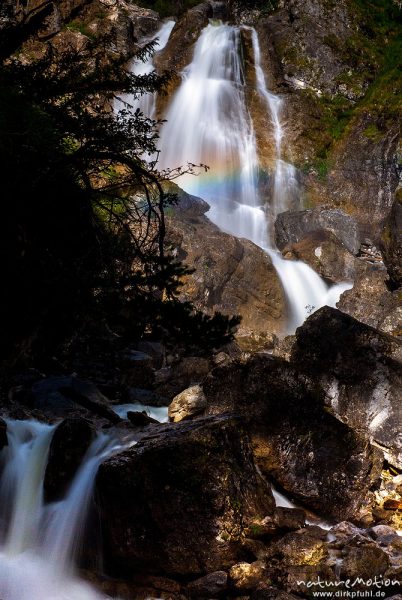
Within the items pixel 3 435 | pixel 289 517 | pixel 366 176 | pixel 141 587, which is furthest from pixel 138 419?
pixel 366 176

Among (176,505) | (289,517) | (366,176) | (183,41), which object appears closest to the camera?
(176,505)

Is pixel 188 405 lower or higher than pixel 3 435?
higher

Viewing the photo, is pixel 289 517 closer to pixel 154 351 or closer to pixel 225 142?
pixel 154 351

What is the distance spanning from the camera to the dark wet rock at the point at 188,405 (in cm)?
988

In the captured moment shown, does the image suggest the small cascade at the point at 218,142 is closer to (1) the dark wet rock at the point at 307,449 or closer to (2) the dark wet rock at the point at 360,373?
(2) the dark wet rock at the point at 360,373

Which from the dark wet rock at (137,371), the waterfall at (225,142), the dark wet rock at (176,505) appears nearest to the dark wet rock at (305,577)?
the dark wet rock at (176,505)

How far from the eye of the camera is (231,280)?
1758 centimetres

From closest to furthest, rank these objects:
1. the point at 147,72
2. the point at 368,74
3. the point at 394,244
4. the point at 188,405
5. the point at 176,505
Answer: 1. the point at 176,505
2. the point at 188,405
3. the point at 394,244
4. the point at 147,72
5. the point at 368,74

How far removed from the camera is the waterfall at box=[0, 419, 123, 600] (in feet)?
20.7

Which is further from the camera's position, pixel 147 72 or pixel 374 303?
pixel 147 72

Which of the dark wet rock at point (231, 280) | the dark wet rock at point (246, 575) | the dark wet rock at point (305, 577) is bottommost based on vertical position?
the dark wet rock at point (246, 575)

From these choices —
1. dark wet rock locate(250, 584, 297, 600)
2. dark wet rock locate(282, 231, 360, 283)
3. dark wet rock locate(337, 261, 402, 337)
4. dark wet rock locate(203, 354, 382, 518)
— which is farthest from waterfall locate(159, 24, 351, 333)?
dark wet rock locate(250, 584, 297, 600)

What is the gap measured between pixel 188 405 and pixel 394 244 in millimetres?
10522

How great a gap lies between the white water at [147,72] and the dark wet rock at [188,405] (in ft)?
47.6
